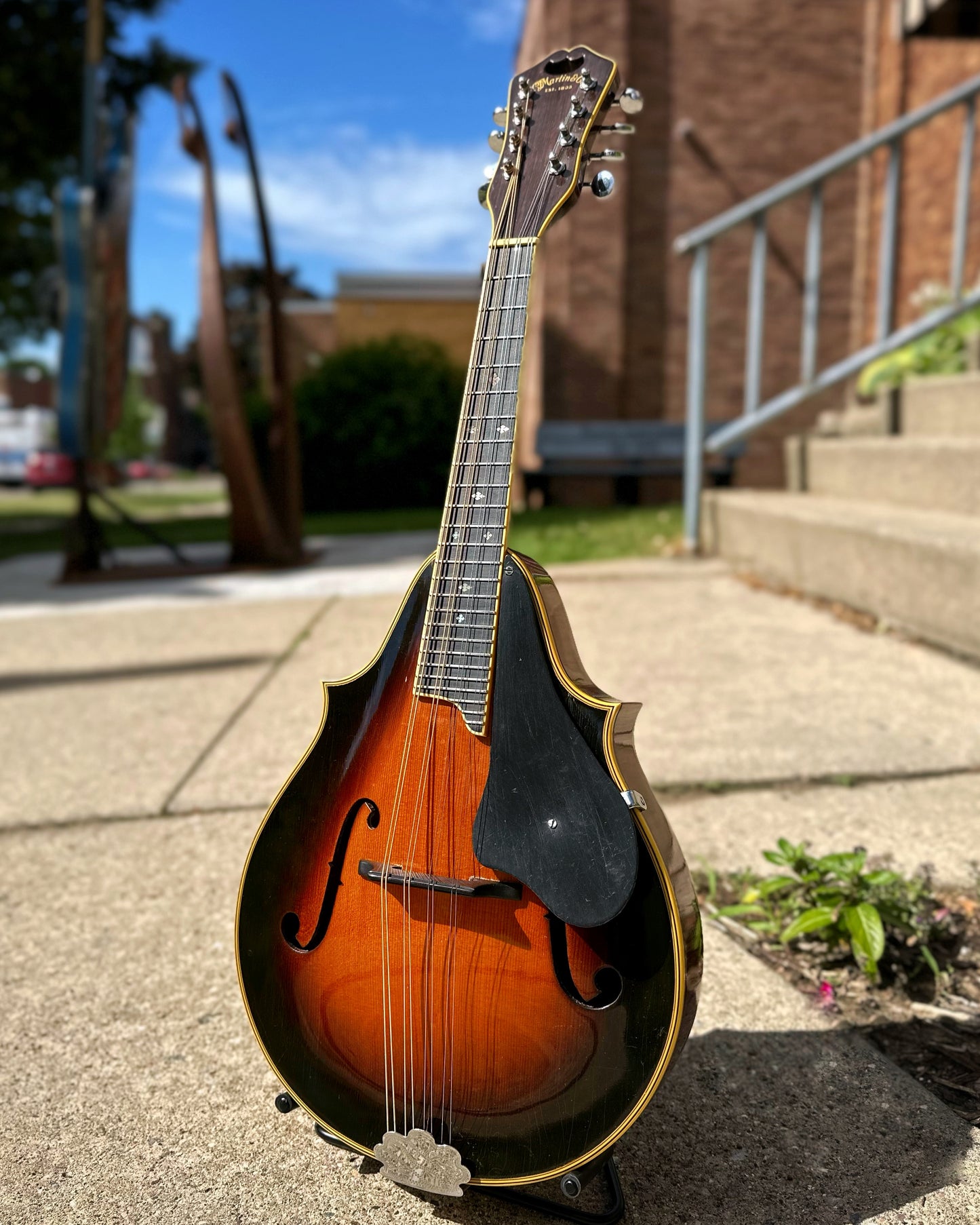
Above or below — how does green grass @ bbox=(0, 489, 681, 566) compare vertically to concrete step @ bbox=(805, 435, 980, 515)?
below

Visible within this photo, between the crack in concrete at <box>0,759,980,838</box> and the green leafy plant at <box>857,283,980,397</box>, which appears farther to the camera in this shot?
the green leafy plant at <box>857,283,980,397</box>

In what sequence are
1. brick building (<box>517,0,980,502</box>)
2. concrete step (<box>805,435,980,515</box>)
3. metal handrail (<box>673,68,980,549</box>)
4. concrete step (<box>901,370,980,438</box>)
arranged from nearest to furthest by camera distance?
concrete step (<box>805,435,980,515</box>) < concrete step (<box>901,370,980,438</box>) < metal handrail (<box>673,68,980,549</box>) < brick building (<box>517,0,980,502</box>)

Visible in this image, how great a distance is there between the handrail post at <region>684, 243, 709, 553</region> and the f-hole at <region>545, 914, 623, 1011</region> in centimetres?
426

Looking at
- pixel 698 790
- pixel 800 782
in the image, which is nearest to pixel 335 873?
pixel 698 790

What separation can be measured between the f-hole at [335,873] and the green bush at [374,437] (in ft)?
40.1

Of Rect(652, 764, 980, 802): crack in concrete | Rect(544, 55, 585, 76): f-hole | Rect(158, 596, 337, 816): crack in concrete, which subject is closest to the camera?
Rect(544, 55, 585, 76): f-hole

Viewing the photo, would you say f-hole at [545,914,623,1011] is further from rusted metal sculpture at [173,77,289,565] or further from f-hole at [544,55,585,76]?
rusted metal sculpture at [173,77,289,565]

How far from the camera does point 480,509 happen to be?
4.08ft

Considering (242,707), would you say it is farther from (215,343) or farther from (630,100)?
(215,343)

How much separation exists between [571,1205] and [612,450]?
960 cm

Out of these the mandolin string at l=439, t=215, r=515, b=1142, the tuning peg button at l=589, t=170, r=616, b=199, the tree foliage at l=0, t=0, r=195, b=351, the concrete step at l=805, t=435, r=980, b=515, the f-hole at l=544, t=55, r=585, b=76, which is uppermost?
the tree foliage at l=0, t=0, r=195, b=351

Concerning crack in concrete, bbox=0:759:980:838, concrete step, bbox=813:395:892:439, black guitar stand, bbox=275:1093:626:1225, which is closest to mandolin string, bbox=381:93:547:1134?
black guitar stand, bbox=275:1093:626:1225

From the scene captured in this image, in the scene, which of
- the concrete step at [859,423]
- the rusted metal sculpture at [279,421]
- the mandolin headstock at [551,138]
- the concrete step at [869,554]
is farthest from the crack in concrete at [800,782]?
the rusted metal sculpture at [279,421]

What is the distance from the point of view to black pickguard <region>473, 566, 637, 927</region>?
3.44ft
